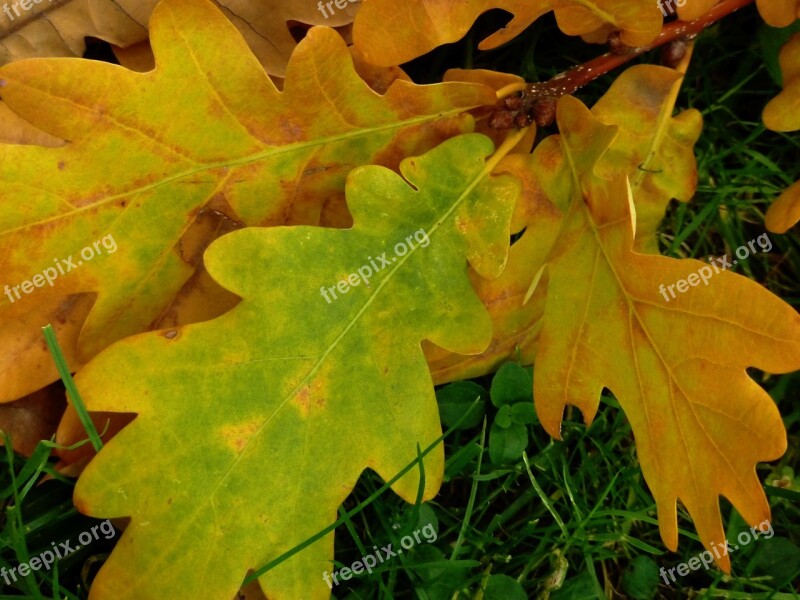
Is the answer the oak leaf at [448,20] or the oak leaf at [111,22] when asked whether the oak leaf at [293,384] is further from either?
the oak leaf at [111,22]

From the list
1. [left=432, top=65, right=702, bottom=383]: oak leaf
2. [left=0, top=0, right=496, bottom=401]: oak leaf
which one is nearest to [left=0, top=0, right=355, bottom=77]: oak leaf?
[left=0, top=0, right=496, bottom=401]: oak leaf

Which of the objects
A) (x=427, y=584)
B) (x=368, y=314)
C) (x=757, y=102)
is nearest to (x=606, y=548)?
(x=427, y=584)

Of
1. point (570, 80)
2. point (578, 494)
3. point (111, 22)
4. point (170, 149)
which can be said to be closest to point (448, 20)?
point (570, 80)

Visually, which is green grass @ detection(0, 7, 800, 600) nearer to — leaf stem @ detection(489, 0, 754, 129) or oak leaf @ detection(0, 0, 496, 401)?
leaf stem @ detection(489, 0, 754, 129)

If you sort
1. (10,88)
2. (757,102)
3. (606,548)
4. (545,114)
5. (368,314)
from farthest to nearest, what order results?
(757,102), (606,548), (545,114), (368,314), (10,88)

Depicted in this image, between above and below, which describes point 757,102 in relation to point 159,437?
below

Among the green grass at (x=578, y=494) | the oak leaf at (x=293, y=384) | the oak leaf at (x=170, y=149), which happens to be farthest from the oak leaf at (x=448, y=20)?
the green grass at (x=578, y=494)

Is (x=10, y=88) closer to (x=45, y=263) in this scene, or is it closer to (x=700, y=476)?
(x=45, y=263)
